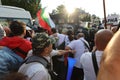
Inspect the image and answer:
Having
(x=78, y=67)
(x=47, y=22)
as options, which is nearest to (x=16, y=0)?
(x=47, y=22)

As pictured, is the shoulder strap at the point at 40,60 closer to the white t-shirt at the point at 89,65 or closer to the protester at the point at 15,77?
the white t-shirt at the point at 89,65

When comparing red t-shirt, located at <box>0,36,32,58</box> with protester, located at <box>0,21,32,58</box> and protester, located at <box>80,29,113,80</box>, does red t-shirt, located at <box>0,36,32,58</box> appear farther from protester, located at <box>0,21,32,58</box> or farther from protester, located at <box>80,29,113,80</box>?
protester, located at <box>80,29,113,80</box>

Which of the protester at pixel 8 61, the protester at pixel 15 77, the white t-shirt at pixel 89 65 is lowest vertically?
the white t-shirt at pixel 89 65

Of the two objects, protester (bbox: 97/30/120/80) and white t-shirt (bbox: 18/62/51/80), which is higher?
protester (bbox: 97/30/120/80)

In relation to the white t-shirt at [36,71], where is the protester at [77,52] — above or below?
below

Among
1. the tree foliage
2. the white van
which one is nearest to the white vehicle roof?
the white van

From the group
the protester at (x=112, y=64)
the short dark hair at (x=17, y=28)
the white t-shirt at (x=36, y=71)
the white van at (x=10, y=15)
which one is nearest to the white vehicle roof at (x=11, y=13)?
the white van at (x=10, y=15)

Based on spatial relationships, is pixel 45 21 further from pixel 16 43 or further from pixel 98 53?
pixel 98 53

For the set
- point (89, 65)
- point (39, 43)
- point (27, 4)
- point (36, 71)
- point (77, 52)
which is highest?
point (39, 43)

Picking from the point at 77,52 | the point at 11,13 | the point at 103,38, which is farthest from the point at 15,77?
the point at 11,13

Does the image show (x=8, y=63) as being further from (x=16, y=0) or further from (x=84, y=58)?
(x=16, y=0)

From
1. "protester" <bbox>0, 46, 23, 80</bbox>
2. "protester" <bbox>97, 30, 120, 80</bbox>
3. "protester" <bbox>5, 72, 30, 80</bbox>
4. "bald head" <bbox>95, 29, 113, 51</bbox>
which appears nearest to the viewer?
"protester" <bbox>97, 30, 120, 80</bbox>

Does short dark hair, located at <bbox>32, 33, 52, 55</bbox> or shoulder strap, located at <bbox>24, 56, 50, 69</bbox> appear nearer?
shoulder strap, located at <bbox>24, 56, 50, 69</bbox>

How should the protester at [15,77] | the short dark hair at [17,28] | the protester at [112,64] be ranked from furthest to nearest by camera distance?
1. the short dark hair at [17,28]
2. the protester at [15,77]
3. the protester at [112,64]
